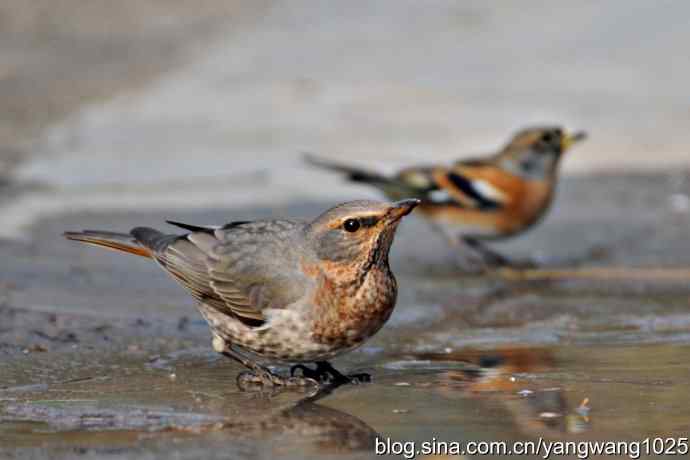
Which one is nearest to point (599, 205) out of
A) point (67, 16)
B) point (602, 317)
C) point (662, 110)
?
point (662, 110)

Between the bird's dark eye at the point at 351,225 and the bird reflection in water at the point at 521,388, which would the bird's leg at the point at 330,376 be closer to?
the bird reflection in water at the point at 521,388

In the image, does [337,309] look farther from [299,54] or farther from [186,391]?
[299,54]

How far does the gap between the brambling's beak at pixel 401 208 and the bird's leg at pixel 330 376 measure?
69 cm

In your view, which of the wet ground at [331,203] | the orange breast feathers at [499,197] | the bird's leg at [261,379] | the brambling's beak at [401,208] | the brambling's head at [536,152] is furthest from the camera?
the brambling's head at [536,152]

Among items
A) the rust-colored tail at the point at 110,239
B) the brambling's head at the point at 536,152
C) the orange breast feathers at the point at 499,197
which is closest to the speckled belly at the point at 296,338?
the rust-colored tail at the point at 110,239

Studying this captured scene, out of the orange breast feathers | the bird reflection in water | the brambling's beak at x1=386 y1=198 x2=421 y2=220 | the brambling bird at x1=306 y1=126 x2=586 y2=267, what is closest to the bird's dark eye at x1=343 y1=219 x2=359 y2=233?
the brambling's beak at x1=386 y1=198 x2=421 y2=220

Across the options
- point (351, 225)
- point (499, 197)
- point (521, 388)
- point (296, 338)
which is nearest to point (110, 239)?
point (296, 338)

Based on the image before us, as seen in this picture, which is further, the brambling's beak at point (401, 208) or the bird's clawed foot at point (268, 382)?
the bird's clawed foot at point (268, 382)

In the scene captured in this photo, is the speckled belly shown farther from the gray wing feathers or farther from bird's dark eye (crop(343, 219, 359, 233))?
bird's dark eye (crop(343, 219, 359, 233))

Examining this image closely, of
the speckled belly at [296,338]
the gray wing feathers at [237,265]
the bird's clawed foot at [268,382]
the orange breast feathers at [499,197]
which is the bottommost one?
the bird's clawed foot at [268,382]

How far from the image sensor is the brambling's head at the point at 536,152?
935 centimetres

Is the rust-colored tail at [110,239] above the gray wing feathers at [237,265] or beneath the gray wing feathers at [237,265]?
above

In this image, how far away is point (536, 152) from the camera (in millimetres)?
9383

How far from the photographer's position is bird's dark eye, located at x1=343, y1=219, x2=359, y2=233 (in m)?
5.27
